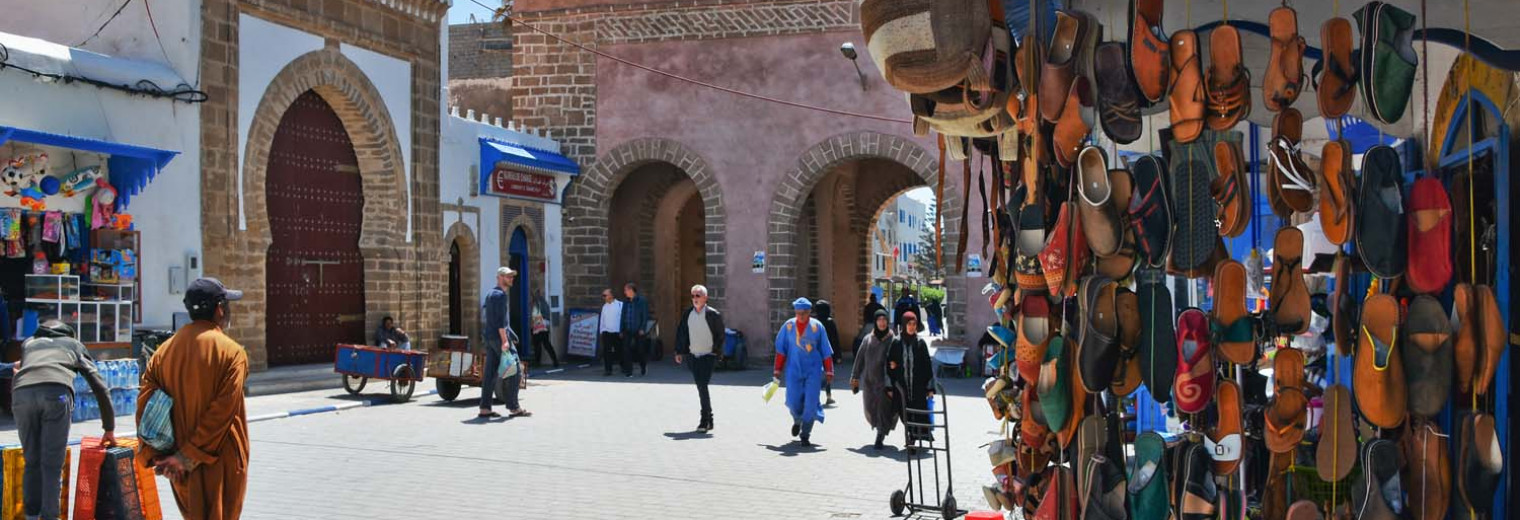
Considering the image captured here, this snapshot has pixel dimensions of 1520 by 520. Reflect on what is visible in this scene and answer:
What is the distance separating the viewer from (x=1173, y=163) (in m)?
3.32

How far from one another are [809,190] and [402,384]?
8.56m

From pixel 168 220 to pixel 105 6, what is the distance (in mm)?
2431

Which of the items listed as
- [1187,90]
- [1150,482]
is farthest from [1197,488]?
[1187,90]

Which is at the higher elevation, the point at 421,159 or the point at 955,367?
the point at 421,159

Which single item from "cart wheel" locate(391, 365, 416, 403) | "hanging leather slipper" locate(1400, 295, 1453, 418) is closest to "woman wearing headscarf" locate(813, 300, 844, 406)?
"cart wheel" locate(391, 365, 416, 403)

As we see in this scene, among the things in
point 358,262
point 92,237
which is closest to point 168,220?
point 92,237

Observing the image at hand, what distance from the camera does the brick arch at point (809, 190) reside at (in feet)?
67.1

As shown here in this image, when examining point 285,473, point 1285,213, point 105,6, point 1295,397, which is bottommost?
point 285,473

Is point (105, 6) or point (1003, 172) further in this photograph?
point (105, 6)

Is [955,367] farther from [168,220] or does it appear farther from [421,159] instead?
[168,220]

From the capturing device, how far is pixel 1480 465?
9.68 feet

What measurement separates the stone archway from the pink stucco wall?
16.2 ft

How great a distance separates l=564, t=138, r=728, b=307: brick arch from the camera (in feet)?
70.8

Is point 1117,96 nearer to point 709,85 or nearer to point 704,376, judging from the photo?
point 704,376
